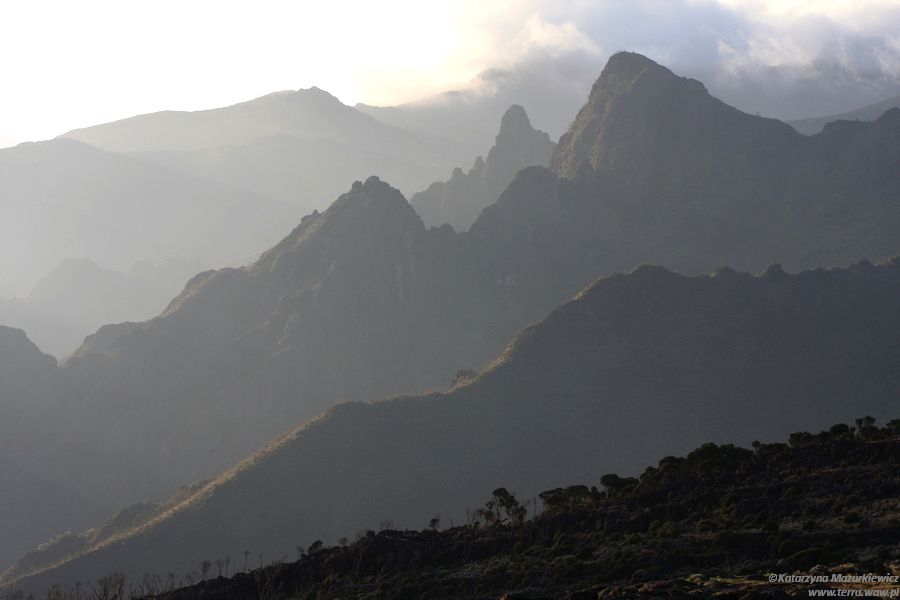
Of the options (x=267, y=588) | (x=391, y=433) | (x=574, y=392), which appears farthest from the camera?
(x=574, y=392)

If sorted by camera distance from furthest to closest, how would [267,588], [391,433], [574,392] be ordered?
[574,392], [391,433], [267,588]

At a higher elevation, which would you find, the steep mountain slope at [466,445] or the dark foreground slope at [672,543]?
the steep mountain slope at [466,445]

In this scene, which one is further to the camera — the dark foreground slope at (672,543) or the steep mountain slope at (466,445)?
the steep mountain slope at (466,445)

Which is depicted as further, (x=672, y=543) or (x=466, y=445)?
(x=466, y=445)

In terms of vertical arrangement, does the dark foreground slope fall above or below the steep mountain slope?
below

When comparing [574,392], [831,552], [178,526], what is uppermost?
[574,392]

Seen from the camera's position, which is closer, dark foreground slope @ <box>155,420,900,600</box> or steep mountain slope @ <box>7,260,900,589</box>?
dark foreground slope @ <box>155,420,900,600</box>

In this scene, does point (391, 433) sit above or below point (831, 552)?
above

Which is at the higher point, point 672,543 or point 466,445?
point 466,445

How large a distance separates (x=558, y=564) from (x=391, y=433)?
120 meters

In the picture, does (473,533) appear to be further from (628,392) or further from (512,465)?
(628,392)

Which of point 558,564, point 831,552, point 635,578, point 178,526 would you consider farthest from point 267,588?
point 178,526

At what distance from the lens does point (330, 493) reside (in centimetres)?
17038

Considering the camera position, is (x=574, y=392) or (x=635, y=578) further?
(x=574, y=392)
